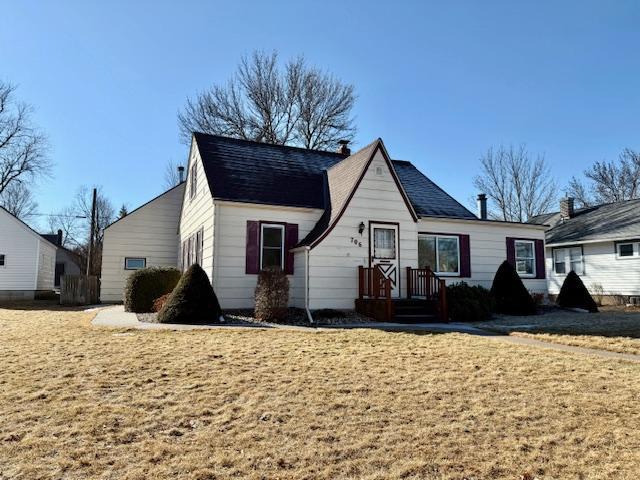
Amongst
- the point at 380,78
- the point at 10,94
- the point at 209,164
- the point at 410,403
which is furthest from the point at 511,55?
the point at 10,94

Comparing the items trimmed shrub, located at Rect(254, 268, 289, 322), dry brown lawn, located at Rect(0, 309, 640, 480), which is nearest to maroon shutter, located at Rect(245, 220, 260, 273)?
trimmed shrub, located at Rect(254, 268, 289, 322)

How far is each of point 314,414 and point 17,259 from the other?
26.8 metres

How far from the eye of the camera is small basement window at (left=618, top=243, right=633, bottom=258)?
21891mm

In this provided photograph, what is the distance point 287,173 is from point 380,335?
8530 mm

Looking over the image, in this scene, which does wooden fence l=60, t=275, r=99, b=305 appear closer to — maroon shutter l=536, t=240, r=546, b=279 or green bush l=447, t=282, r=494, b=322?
green bush l=447, t=282, r=494, b=322

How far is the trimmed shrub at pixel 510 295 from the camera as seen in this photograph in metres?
15.0

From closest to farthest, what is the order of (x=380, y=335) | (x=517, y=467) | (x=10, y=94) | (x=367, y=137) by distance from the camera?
(x=517, y=467) < (x=380, y=335) < (x=367, y=137) < (x=10, y=94)

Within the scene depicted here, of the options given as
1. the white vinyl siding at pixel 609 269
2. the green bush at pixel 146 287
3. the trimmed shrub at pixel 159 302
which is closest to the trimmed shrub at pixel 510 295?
the white vinyl siding at pixel 609 269

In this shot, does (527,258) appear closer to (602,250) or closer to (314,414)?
(602,250)

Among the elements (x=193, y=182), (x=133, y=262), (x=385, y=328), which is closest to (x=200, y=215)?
(x=193, y=182)

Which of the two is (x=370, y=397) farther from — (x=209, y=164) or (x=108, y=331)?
(x=209, y=164)

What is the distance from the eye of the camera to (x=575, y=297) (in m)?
16.5

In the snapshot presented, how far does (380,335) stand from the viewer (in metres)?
9.51

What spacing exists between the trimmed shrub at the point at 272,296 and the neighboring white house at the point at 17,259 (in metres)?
19.8
